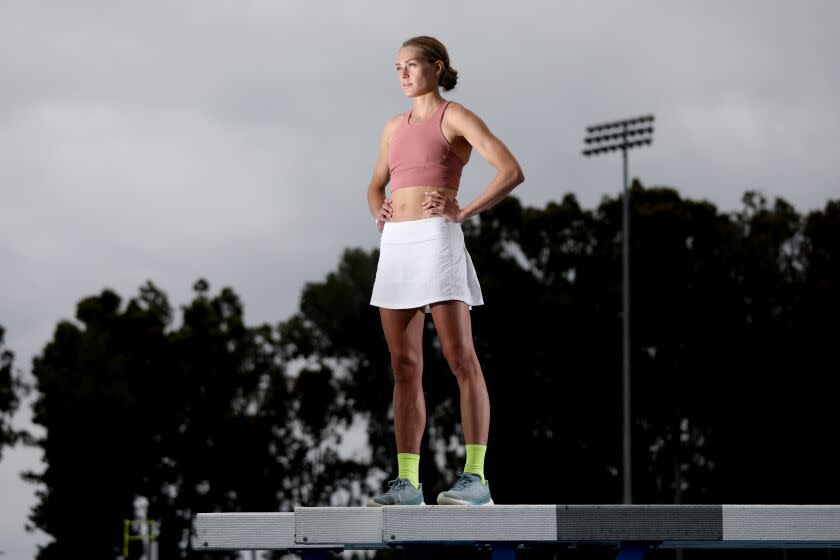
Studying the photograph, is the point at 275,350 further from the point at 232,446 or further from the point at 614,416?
the point at 614,416

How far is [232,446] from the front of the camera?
46500 millimetres

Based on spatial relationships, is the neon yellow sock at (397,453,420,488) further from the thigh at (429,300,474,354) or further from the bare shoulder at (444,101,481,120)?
the bare shoulder at (444,101,481,120)

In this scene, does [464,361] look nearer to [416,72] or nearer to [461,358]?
[461,358]

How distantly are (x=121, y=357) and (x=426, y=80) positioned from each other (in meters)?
41.2

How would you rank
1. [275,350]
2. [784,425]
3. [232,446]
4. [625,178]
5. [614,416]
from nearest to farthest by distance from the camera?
[625,178], [784,425], [614,416], [232,446], [275,350]

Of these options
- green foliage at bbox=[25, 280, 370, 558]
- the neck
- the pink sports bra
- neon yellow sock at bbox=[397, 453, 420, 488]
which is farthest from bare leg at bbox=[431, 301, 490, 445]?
green foliage at bbox=[25, 280, 370, 558]

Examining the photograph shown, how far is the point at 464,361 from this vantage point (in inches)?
260

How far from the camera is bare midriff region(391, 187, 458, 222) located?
6688 mm

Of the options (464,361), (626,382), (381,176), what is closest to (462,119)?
(381,176)

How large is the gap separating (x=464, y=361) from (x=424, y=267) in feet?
1.68

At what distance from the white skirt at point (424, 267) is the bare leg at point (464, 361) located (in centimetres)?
7

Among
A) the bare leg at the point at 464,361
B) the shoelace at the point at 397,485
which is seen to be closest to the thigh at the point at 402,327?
the bare leg at the point at 464,361

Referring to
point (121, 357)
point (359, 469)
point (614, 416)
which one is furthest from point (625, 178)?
point (121, 357)

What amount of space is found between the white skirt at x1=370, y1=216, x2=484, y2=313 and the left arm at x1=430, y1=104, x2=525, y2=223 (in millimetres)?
147
